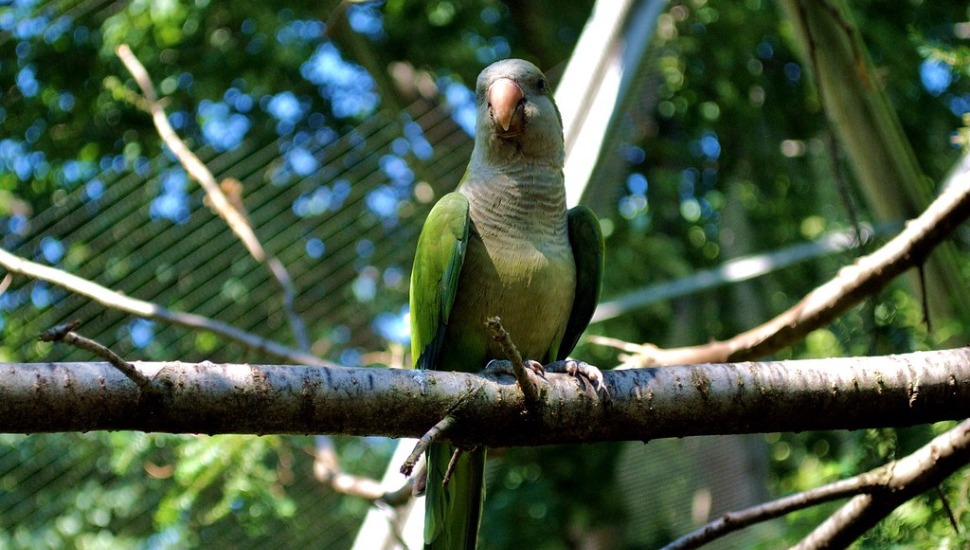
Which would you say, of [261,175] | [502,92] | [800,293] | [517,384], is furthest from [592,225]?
[800,293]

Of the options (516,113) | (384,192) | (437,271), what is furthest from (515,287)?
(384,192)

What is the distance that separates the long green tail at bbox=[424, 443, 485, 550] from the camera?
10.1ft

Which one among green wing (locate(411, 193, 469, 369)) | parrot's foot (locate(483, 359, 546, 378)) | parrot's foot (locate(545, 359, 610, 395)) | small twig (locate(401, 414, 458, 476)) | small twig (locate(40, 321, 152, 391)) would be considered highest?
small twig (locate(40, 321, 152, 391))

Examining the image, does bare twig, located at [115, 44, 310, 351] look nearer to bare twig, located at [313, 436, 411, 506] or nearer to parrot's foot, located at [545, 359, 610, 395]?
bare twig, located at [313, 436, 411, 506]

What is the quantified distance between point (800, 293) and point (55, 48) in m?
5.25

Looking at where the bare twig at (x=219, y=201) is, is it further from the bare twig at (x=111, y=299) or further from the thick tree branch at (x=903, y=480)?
the thick tree branch at (x=903, y=480)

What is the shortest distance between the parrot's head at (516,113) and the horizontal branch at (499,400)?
124 cm

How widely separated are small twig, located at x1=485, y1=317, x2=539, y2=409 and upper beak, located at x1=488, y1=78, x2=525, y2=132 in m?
1.34

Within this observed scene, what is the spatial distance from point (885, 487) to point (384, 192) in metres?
3.24

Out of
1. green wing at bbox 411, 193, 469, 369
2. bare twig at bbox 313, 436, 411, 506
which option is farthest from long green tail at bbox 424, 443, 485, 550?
bare twig at bbox 313, 436, 411, 506

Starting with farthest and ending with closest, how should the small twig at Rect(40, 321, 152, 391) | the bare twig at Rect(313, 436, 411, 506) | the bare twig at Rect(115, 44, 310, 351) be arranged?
the bare twig at Rect(115, 44, 310, 351), the bare twig at Rect(313, 436, 411, 506), the small twig at Rect(40, 321, 152, 391)

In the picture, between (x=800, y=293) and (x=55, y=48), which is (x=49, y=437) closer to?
(x=55, y=48)

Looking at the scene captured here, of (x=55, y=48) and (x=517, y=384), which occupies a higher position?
(x=55, y=48)

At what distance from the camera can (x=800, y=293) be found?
6.92m
